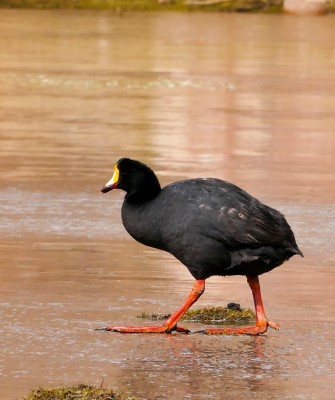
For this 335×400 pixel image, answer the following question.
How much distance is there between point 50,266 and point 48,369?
261 cm

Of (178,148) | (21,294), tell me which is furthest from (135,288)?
(178,148)

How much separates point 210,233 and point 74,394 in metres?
1.68

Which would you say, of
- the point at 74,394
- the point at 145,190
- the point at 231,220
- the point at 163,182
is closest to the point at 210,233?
the point at 231,220

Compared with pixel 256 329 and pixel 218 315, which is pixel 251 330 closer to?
pixel 256 329

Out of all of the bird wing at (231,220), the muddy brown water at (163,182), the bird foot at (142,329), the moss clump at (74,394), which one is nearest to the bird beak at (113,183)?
the bird wing at (231,220)

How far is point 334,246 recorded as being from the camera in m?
10.4

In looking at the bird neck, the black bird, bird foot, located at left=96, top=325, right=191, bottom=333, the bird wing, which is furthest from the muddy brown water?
the bird neck

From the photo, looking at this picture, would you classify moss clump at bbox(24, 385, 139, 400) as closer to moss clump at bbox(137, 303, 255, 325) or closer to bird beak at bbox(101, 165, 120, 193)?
moss clump at bbox(137, 303, 255, 325)

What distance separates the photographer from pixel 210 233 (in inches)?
298

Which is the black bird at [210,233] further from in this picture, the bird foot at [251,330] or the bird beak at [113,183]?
the bird beak at [113,183]

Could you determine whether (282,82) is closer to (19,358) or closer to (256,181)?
(256,181)

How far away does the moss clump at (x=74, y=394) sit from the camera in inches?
239

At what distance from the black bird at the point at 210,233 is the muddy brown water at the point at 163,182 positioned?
9.3 inches

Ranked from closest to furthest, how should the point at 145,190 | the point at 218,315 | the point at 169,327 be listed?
the point at 169,327 → the point at 145,190 → the point at 218,315
